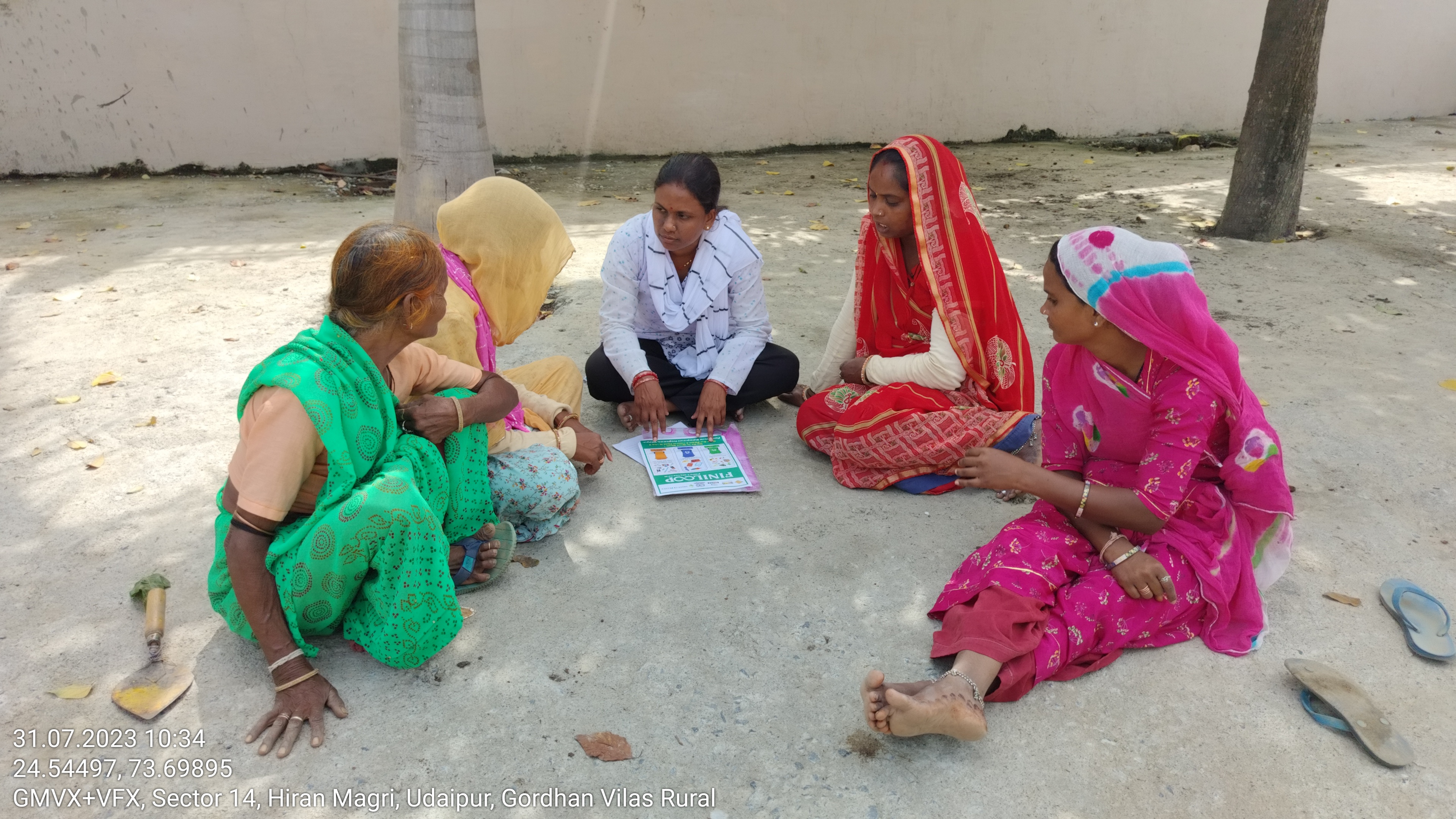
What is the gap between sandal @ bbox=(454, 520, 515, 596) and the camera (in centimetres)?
274

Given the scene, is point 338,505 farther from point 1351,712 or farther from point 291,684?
point 1351,712

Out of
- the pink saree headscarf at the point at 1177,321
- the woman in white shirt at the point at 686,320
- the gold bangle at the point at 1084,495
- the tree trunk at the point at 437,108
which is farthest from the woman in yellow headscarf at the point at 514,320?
the tree trunk at the point at 437,108

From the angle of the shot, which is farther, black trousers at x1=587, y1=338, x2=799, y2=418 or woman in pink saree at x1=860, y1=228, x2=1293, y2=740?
black trousers at x1=587, y1=338, x2=799, y2=418

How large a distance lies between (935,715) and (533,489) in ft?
4.71

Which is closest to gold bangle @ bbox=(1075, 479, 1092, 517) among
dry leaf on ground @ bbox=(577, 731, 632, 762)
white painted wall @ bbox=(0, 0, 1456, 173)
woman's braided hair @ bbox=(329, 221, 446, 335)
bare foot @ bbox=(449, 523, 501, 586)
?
dry leaf on ground @ bbox=(577, 731, 632, 762)

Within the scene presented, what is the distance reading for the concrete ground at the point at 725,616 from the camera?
2.12 m

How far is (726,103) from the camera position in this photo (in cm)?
929

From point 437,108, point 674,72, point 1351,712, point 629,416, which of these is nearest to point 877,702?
point 1351,712

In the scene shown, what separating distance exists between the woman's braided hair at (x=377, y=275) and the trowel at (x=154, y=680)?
0.97 m

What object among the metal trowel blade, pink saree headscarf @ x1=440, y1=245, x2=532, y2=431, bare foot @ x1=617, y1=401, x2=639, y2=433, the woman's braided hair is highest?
the woman's braided hair

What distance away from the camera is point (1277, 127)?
245 inches

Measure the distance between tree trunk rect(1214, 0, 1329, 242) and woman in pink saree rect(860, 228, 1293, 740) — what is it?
4.61 meters

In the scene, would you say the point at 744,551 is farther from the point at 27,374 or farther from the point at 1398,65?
the point at 1398,65

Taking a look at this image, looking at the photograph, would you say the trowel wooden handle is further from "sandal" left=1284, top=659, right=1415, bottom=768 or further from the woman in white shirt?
"sandal" left=1284, top=659, right=1415, bottom=768
